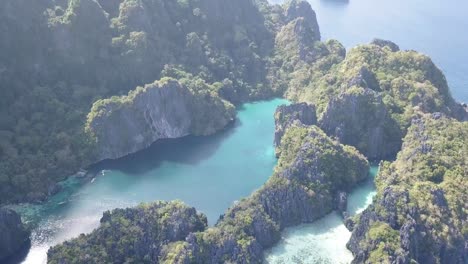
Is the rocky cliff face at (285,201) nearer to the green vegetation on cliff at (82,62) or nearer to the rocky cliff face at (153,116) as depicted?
the rocky cliff face at (153,116)

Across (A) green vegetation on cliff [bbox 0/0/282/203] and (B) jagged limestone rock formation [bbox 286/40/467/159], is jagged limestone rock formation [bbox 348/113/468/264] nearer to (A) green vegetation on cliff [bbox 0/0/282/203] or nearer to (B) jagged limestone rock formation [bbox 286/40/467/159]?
(B) jagged limestone rock formation [bbox 286/40/467/159]

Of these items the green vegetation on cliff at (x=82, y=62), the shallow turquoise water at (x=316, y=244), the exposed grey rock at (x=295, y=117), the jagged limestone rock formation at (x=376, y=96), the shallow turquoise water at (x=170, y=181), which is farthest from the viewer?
the jagged limestone rock formation at (x=376, y=96)

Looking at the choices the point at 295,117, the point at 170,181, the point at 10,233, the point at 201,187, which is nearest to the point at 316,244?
the point at 201,187

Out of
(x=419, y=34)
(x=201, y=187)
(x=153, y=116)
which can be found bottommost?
(x=201, y=187)

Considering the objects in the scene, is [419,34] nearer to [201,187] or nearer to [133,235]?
[201,187]

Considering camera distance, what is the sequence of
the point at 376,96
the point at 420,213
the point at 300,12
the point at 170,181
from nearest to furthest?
the point at 420,213
the point at 170,181
the point at 376,96
the point at 300,12

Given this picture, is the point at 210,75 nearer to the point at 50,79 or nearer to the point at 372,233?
the point at 50,79

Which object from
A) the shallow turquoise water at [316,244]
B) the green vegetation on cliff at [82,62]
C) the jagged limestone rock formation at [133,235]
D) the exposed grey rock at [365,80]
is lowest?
the shallow turquoise water at [316,244]

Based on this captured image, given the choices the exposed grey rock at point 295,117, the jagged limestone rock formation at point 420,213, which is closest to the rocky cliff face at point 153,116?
the exposed grey rock at point 295,117

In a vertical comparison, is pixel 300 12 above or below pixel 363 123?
above
